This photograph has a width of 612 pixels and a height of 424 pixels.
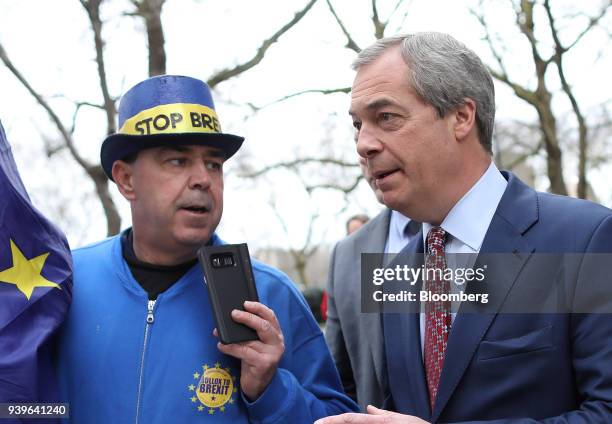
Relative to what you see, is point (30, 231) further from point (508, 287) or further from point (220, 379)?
point (508, 287)

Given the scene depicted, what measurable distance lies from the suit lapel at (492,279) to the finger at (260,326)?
585 mm

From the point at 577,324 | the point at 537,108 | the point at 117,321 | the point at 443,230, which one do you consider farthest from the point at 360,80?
the point at 537,108

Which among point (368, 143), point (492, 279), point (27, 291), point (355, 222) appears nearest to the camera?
point (492, 279)

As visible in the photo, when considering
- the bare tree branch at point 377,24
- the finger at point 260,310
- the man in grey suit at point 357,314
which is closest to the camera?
the finger at point 260,310

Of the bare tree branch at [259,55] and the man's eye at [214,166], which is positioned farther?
the bare tree branch at [259,55]

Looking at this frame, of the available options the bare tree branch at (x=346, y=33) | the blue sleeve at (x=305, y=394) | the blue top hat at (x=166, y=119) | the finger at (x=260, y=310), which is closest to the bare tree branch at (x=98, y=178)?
the bare tree branch at (x=346, y=33)

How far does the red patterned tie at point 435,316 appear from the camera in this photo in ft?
7.72

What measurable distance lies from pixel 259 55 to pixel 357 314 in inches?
200

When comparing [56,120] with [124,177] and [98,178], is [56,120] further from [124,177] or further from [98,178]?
[124,177]

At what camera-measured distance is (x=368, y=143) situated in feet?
7.94

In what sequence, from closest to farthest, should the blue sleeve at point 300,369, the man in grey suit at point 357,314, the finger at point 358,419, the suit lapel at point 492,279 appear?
the finger at point 358,419 → the suit lapel at point 492,279 → the blue sleeve at point 300,369 → the man in grey suit at point 357,314

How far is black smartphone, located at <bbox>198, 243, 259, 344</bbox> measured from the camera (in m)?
2.44

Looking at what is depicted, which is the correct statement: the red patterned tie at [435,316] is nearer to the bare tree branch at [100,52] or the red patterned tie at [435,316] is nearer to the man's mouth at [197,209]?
the man's mouth at [197,209]

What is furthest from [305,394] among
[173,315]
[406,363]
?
[173,315]
